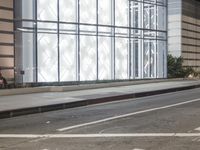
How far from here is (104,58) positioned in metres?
29.7

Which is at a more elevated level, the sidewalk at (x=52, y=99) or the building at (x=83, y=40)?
the building at (x=83, y=40)

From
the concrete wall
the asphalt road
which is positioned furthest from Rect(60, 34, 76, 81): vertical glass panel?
the concrete wall

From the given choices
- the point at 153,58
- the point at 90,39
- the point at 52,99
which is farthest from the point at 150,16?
the point at 52,99

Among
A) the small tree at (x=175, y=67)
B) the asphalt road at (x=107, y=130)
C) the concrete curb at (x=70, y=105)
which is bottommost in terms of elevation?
the asphalt road at (x=107, y=130)

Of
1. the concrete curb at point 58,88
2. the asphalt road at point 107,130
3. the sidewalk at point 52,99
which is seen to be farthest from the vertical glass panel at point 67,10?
the asphalt road at point 107,130

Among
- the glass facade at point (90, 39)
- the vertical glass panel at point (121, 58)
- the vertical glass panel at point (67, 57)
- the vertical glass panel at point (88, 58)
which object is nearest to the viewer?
the glass facade at point (90, 39)

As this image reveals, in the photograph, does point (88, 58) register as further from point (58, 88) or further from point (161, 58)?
point (161, 58)

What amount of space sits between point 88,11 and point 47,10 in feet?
11.2

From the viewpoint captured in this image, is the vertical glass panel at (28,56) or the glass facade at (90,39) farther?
the glass facade at (90,39)

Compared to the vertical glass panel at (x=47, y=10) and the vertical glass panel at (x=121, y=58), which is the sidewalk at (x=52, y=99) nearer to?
the vertical glass panel at (x=121, y=58)

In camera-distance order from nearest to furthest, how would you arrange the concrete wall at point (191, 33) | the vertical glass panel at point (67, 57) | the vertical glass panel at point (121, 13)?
the vertical glass panel at point (67, 57) → the vertical glass panel at point (121, 13) → the concrete wall at point (191, 33)

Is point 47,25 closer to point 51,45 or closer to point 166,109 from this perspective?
point 51,45

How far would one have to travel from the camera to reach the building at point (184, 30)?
40812 mm

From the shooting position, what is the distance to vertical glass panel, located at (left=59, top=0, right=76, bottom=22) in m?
27.0
